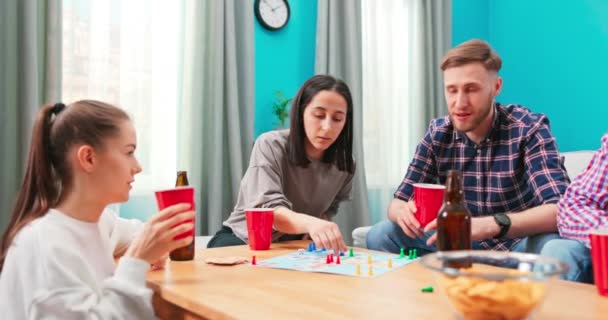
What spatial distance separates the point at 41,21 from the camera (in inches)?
110

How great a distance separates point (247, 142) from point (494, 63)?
1.92 m

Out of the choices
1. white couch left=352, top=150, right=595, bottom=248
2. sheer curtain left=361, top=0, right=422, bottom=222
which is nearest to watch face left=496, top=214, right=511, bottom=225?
white couch left=352, top=150, right=595, bottom=248

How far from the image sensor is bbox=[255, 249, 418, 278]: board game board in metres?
1.25

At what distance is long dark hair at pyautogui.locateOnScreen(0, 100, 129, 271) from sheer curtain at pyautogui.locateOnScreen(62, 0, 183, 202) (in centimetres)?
192

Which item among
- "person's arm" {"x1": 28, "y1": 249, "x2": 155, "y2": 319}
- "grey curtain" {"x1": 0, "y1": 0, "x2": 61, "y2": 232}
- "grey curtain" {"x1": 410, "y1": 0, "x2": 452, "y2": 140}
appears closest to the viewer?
"person's arm" {"x1": 28, "y1": 249, "x2": 155, "y2": 319}

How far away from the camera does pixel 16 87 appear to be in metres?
2.72

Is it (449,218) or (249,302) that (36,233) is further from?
(449,218)

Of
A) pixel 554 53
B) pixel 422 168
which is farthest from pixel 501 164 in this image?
pixel 554 53

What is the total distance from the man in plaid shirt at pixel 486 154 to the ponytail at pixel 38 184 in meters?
1.17

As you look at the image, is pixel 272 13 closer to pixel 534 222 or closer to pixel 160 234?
pixel 534 222

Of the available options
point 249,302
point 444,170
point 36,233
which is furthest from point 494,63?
point 36,233

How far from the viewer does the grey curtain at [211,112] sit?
11.1 ft

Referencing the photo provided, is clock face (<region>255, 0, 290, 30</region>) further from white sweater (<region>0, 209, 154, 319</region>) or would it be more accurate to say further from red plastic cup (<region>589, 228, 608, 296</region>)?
red plastic cup (<region>589, 228, 608, 296</region>)

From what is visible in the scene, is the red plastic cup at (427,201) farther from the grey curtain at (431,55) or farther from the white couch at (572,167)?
the grey curtain at (431,55)
